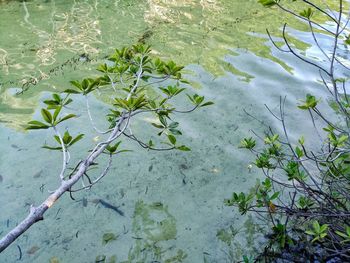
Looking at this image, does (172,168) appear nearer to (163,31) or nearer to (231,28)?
(163,31)

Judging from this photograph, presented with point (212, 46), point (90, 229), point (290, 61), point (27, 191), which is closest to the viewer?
point (90, 229)

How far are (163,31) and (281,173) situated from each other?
12.2 ft

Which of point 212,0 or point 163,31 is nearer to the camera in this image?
point 163,31

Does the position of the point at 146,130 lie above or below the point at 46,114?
below

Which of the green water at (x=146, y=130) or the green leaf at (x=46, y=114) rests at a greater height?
the green leaf at (x=46, y=114)

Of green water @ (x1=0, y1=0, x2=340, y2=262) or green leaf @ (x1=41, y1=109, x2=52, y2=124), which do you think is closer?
green leaf @ (x1=41, y1=109, x2=52, y2=124)

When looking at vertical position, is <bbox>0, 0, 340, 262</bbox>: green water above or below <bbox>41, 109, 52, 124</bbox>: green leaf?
below

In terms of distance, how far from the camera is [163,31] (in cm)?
591

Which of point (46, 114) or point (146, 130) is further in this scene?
point (146, 130)

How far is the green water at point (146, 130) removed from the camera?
2352 mm

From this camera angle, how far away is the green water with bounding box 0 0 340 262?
7.72 ft

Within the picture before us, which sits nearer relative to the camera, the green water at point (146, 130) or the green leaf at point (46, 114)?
the green leaf at point (46, 114)

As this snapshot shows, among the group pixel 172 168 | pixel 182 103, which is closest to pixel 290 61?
pixel 182 103

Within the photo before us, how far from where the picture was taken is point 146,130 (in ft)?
11.5
